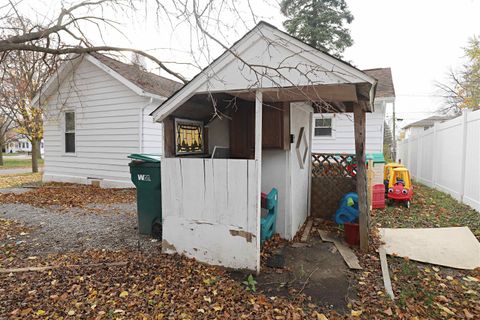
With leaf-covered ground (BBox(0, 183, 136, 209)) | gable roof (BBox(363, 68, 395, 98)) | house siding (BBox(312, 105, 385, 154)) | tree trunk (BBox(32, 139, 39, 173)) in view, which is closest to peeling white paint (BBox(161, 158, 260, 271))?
leaf-covered ground (BBox(0, 183, 136, 209))

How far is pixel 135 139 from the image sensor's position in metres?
9.05

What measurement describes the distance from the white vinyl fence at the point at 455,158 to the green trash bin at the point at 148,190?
6.49 meters

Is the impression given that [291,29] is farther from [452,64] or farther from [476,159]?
[452,64]

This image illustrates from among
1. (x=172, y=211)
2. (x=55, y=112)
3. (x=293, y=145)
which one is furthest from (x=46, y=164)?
(x=293, y=145)

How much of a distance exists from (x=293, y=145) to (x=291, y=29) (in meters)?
14.3

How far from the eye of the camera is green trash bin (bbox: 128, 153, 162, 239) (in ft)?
14.8

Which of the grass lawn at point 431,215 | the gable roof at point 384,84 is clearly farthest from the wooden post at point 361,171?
the gable roof at point 384,84

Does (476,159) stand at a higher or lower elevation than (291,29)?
lower

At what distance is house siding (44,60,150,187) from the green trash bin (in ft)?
15.3

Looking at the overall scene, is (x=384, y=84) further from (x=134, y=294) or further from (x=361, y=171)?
(x=134, y=294)

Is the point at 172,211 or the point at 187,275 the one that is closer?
the point at 187,275

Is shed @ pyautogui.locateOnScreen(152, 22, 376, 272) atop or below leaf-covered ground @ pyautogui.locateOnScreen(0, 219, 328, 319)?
atop

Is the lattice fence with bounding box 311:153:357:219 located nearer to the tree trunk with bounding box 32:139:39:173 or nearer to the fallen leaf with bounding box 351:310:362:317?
the fallen leaf with bounding box 351:310:362:317

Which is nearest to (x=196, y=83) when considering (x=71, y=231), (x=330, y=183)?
(x=71, y=231)
